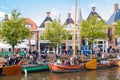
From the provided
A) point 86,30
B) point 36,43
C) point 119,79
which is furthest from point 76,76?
point 36,43

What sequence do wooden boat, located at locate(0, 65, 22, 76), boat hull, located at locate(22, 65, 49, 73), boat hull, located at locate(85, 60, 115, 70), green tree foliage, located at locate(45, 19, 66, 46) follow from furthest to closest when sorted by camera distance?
green tree foliage, located at locate(45, 19, 66, 46)
boat hull, located at locate(85, 60, 115, 70)
boat hull, located at locate(22, 65, 49, 73)
wooden boat, located at locate(0, 65, 22, 76)

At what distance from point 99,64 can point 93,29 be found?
11.5 meters

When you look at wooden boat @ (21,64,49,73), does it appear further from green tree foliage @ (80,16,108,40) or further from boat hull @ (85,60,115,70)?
green tree foliage @ (80,16,108,40)

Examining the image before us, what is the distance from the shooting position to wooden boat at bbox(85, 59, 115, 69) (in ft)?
141

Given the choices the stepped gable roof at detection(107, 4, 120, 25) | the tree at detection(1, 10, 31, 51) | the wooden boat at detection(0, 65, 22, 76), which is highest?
the stepped gable roof at detection(107, 4, 120, 25)

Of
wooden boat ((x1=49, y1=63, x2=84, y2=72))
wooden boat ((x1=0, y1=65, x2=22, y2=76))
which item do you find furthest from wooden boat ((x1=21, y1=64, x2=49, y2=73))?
wooden boat ((x1=49, y1=63, x2=84, y2=72))

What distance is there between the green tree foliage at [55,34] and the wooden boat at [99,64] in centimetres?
1193

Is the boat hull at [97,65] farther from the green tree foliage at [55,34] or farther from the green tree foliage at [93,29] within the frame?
the green tree foliage at [55,34]

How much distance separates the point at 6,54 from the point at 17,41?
3093mm

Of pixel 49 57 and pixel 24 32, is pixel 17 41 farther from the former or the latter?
pixel 49 57

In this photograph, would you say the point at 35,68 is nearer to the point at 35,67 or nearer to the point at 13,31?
the point at 35,67

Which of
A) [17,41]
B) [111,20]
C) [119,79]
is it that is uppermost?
[111,20]

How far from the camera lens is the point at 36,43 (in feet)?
228

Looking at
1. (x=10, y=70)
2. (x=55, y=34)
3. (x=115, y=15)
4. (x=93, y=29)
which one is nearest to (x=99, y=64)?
(x=93, y=29)
